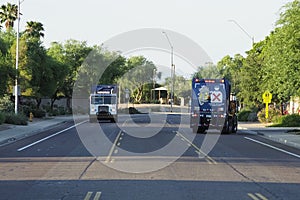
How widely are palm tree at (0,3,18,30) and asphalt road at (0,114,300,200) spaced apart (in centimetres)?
4524

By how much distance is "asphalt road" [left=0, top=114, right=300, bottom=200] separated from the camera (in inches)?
495

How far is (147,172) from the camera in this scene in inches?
640

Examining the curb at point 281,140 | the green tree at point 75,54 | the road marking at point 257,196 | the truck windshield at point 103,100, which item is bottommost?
the road marking at point 257,196

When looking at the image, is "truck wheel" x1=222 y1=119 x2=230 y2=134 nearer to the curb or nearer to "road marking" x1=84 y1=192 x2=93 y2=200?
the curb

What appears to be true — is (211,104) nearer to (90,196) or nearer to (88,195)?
(88,195)

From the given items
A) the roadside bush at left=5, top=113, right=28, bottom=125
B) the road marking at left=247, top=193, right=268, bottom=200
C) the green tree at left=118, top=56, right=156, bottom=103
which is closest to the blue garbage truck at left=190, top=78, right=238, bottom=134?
the roadside bush at left=5, top=113, right=28, bottom=125

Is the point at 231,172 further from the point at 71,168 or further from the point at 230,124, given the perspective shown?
the point at 230,124

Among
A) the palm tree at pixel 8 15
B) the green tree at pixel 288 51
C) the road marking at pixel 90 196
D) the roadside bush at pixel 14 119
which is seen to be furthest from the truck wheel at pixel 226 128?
the palm tree at pixel 8 15

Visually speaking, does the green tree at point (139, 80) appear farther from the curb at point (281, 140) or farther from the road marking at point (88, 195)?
the road marking at point (88, 195)

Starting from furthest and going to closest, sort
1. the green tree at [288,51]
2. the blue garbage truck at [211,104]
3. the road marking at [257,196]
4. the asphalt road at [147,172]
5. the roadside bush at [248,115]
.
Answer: the roadside bush at [248,115], the blue garbage truck at [211,104], the green tree at [288,51], the asphalt road at [147,172], the road marking at [257,196]

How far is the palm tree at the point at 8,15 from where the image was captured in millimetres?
67812

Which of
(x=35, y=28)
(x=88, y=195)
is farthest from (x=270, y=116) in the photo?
(x=88, y=195)

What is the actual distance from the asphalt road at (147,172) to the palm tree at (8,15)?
4524 cm

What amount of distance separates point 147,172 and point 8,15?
5645 cm
